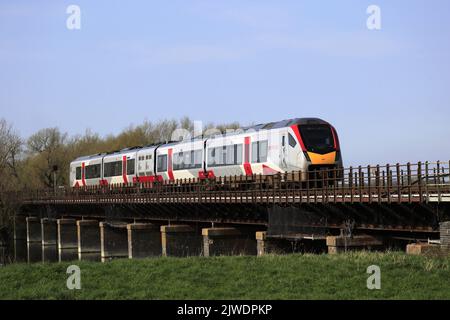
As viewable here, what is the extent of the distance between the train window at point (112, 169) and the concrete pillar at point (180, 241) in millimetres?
20751

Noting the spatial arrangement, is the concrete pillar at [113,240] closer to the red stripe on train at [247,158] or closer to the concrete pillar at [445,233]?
the red stripe on train at [247,158]

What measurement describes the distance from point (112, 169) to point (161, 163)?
14.0 meters

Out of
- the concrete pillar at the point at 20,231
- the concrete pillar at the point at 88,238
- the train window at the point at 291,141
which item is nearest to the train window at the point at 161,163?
the concrete pillar at the point at 88,238

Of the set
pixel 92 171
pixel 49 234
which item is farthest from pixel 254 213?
pixel 49 234

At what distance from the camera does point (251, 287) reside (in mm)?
19062

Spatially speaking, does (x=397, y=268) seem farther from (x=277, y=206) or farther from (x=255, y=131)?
(x=255, y=131)

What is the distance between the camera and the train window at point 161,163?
6279cm

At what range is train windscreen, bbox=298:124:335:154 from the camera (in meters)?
42.8

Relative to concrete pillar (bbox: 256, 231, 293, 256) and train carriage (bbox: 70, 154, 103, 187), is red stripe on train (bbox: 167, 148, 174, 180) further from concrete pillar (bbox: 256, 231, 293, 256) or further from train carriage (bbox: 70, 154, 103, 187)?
concrete pillar (bbox: 256, 231, 293, 256)

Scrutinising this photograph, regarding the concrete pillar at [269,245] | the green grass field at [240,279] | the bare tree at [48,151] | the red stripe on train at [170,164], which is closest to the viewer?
the green grass field at [240,279]

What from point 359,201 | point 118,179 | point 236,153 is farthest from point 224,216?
point 118,179

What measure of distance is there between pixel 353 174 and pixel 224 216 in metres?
14.1
